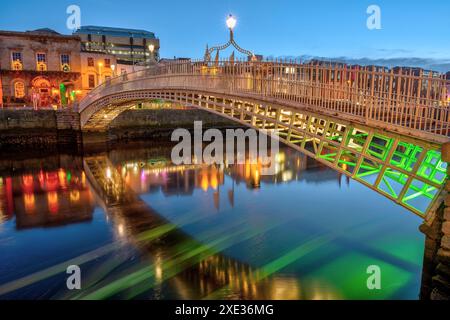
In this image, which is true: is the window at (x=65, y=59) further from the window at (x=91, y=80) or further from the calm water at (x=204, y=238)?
the calm water at (x=204, y=238)

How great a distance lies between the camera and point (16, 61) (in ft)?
112

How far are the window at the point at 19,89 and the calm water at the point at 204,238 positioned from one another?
67.7ft

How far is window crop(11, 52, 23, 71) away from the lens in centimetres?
3403

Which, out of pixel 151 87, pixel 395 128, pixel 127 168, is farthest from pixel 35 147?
pixel 395 128

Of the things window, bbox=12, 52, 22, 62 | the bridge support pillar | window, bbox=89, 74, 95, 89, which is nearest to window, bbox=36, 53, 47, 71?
window, bbox=12, 52, 22, 62

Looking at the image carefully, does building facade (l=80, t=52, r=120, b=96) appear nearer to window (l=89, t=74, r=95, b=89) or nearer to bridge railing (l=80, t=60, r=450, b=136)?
window (l=89, t=74, r=95, b=89)

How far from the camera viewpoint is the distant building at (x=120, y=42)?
61250 mm

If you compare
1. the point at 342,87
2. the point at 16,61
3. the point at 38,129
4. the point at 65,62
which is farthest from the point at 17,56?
the point at 342,87

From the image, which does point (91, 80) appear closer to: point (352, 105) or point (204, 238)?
point (204, 238)

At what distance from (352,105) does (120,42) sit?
6371cm

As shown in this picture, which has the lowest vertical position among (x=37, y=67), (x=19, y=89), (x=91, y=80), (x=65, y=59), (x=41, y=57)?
(x=19, y=89)

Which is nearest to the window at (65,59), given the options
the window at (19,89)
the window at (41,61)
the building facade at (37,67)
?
the building facade at (37,67)

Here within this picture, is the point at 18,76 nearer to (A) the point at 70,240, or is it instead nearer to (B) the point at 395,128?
(A) the point at 70,240
